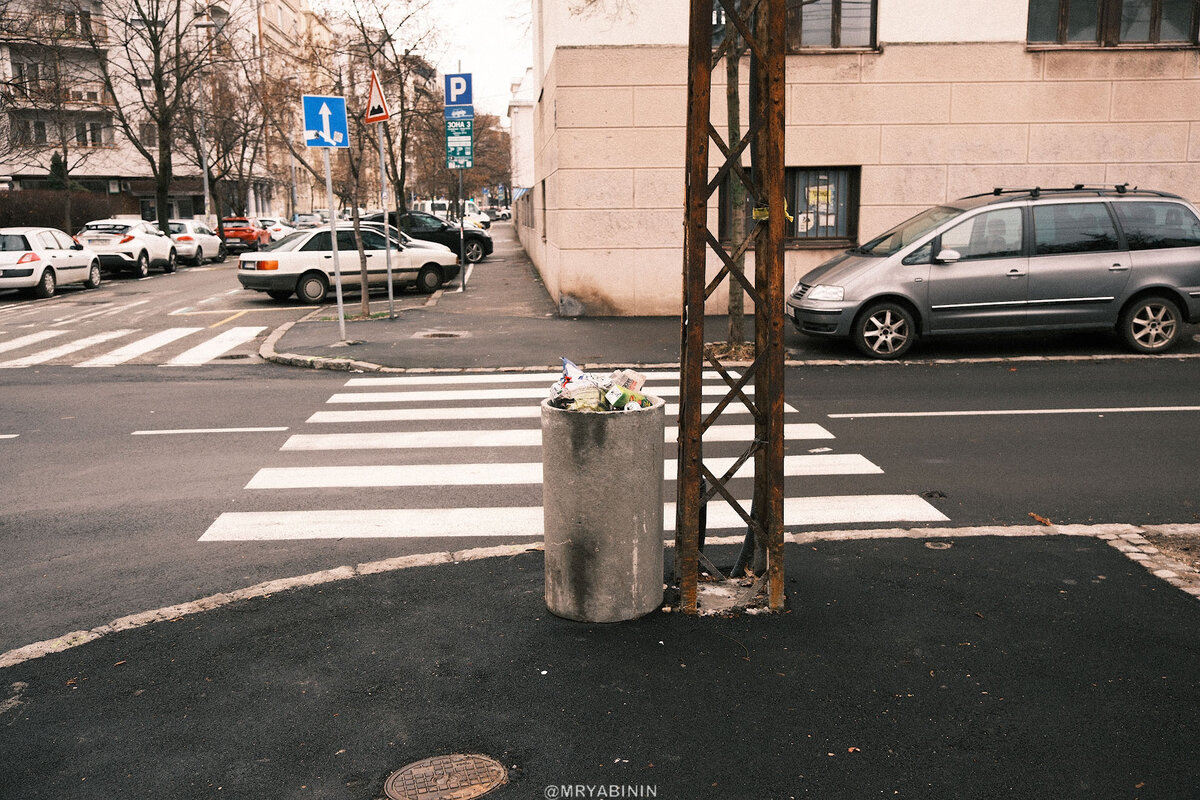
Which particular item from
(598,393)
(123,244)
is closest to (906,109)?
(598,393)

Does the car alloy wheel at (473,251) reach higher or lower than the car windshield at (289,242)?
lower

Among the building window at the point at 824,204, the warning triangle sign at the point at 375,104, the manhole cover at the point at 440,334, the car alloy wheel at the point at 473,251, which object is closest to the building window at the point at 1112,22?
the building window at the point at 824,204

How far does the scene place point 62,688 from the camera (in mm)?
4176

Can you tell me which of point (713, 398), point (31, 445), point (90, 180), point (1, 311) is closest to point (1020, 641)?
point (713, 398)

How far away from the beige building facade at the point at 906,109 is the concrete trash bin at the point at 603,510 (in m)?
11.7

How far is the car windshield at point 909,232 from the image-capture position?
12578 millimetres

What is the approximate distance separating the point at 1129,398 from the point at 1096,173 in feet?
26.2

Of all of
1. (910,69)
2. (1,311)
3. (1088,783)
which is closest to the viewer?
(1088,783)

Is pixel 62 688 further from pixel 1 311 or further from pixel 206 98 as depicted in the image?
pixel 206 98

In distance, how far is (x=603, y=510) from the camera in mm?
4527

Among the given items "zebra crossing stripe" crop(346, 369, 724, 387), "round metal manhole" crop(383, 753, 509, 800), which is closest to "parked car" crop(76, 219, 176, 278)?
"zebra crossing stripe" crop(346, 369, 724, 387)

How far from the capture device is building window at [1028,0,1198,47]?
1616 centimetres

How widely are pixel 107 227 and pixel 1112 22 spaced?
27307 millimetres

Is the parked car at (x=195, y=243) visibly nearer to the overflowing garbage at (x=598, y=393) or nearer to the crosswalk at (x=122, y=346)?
the crosswalk at (x=122, y=346)
